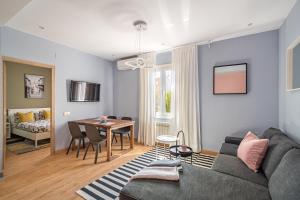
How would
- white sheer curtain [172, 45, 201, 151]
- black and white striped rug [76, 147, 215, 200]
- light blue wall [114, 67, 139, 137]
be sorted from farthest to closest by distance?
light blue wall [114, 67, 139, 137] < white sheer curtain [172, 45, 201, 151] < black and white striped rug [76, 147, 215, 200]

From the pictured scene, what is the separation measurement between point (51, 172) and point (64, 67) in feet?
7.95

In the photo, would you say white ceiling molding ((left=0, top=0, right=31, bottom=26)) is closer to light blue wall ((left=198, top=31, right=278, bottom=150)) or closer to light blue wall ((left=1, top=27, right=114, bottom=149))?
light blue wall ((left=1, top=27, right=114, bottom=149))

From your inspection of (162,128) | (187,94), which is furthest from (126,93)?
(187,94)

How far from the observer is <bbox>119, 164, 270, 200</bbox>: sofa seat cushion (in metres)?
1.32

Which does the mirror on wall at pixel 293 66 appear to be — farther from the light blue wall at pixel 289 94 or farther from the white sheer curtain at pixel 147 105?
the white sheer curtain at pixel 147 105

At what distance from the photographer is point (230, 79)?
3221 millimetres

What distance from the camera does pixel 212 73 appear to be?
136 inches

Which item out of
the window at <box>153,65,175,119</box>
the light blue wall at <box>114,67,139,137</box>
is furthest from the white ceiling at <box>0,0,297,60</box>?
the light blue wall at <box>114,67,139,137</box>

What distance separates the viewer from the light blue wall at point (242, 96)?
9.51 ft

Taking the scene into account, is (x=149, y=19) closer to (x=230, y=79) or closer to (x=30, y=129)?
(x=230, y=79)

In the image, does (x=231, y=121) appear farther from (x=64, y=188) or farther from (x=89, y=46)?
(x=89, y=46)

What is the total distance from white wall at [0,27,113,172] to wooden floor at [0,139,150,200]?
60 centimetres

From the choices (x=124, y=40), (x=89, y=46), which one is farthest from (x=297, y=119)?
(x=89, y=46)

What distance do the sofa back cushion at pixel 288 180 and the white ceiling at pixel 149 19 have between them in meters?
2.04
